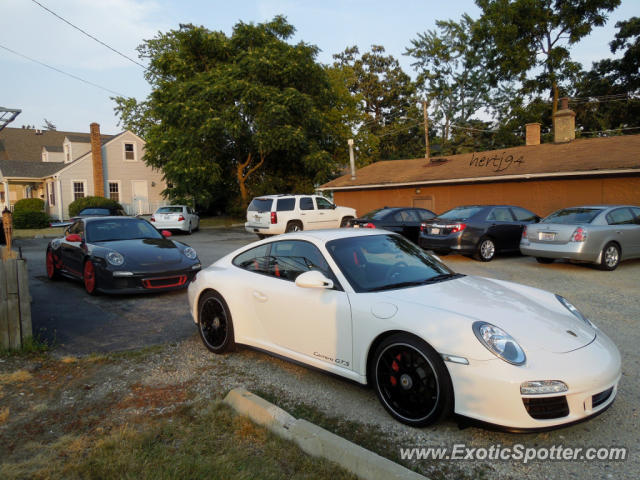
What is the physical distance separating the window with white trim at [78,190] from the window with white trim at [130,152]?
389cm

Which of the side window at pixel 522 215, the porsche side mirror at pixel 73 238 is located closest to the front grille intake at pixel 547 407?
the porsche side mirror at pixel 73 238

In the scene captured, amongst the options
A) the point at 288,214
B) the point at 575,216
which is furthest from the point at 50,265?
the point at 575,216

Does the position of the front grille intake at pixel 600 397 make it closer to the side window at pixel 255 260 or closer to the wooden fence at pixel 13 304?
the side window at pixel 255 260

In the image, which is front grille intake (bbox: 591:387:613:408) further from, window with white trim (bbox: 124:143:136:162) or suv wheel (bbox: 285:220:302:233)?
window with white trim (bbox: 124:143:136:162)

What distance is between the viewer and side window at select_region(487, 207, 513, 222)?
1304 cm

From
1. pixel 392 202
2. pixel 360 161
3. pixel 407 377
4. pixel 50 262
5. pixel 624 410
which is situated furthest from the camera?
pixel 360 161

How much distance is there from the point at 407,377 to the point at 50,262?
9098 millimetres

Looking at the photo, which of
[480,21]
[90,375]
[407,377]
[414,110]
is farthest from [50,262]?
[414,110]

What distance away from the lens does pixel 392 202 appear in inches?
1009

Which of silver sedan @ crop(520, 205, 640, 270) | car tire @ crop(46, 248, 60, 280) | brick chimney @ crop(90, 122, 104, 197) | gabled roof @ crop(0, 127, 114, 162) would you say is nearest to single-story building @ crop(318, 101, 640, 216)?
silver sedan @ crop(520, 205, 640, 270)

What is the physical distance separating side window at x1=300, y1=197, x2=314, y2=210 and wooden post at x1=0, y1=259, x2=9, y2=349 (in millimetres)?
15658

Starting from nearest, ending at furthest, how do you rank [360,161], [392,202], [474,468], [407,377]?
[474,468] < [407,377] < [392,202] < [360,161]

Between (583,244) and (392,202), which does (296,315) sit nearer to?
(583,244)

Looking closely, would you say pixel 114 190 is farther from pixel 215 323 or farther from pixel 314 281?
pixel 314 281
